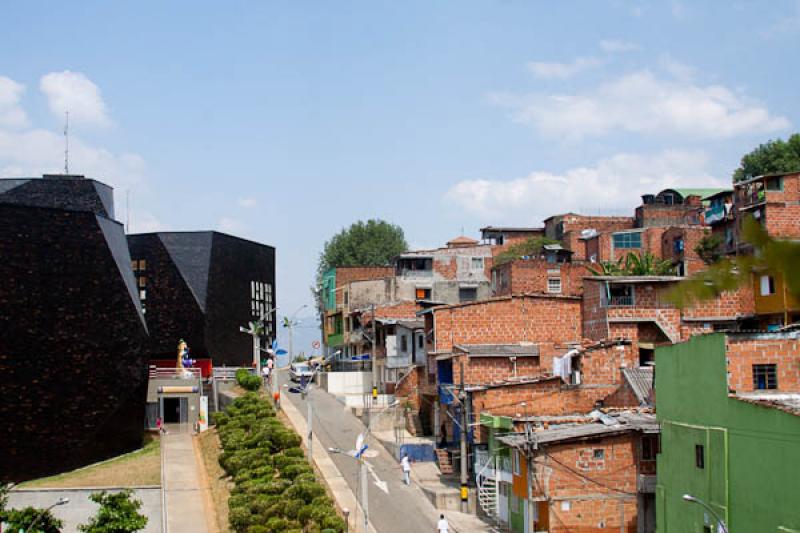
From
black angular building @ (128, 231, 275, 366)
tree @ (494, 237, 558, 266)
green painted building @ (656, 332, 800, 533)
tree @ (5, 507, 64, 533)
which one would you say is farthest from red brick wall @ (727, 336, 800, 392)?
tree @ (494, 237, 558, 266)

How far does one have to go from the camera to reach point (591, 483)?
33406mm

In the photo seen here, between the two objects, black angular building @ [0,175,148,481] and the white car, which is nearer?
black angular building @ [0,175,148,481]

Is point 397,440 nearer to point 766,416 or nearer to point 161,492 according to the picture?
point 161,492

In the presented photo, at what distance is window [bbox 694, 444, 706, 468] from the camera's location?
27.5 metres

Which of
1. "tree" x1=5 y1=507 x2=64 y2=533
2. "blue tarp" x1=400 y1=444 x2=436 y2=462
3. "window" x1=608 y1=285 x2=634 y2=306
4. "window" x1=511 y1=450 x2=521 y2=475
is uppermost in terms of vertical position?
"window" x1=608 y1=285 x2=634 y2=306

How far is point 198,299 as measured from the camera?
2653 inches

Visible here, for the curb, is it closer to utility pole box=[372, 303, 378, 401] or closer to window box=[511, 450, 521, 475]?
utility pole box=[372, 303, 378, 401]

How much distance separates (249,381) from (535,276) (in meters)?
17.2

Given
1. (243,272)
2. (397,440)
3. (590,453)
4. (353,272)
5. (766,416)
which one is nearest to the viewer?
(766,416)

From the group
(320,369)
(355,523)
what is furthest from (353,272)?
(355,523)

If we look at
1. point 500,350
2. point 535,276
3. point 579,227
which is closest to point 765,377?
point 500,350

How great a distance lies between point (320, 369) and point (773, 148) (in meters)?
36.4

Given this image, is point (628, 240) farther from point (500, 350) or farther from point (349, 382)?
point (500, 350)

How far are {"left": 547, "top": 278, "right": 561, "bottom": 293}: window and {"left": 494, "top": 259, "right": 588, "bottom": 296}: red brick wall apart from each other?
0.62 ft
